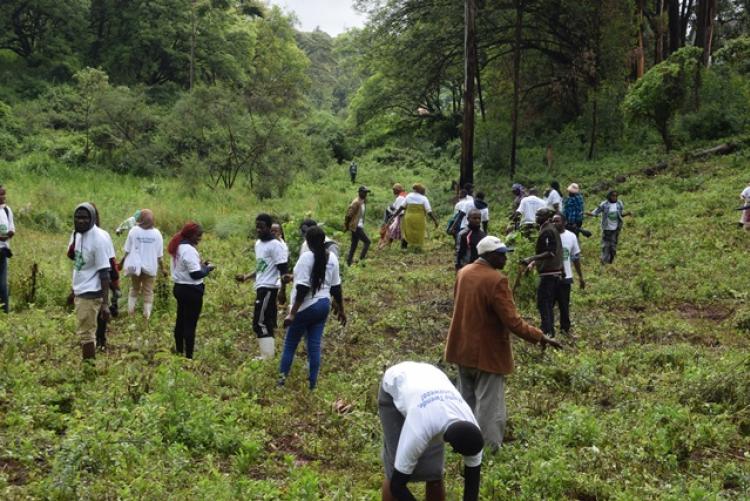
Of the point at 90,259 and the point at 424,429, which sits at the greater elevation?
the point at 90,259

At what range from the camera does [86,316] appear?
7246 millimetres

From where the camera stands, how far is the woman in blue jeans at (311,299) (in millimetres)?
7145

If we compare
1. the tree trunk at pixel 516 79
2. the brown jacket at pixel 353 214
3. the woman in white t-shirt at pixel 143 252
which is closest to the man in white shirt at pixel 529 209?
the brown jacket at pixel 353 214

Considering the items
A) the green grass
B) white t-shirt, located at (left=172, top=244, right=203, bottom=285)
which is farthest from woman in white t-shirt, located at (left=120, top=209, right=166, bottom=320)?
white t-shirt, located at (left=172, top=244, right=203, bottom=285)

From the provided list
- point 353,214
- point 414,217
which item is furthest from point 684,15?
point 353,214

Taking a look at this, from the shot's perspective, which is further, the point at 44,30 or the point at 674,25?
the point at 44,30

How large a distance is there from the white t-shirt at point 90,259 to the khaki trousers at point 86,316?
105 millimetres

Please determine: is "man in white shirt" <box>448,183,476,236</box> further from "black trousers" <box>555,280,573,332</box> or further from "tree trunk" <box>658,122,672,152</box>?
"tree trunk" <box>658,122,672,152</box>

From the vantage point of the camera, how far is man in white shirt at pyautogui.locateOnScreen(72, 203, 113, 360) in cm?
716

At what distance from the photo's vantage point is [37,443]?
528cm

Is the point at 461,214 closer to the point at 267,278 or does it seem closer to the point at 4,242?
the point at 267,278

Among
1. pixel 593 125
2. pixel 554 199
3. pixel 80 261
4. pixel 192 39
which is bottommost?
pixel 80 261

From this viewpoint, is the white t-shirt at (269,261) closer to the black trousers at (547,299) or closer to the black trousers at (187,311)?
the black trousers at (187,311)

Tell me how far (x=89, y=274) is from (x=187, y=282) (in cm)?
110
